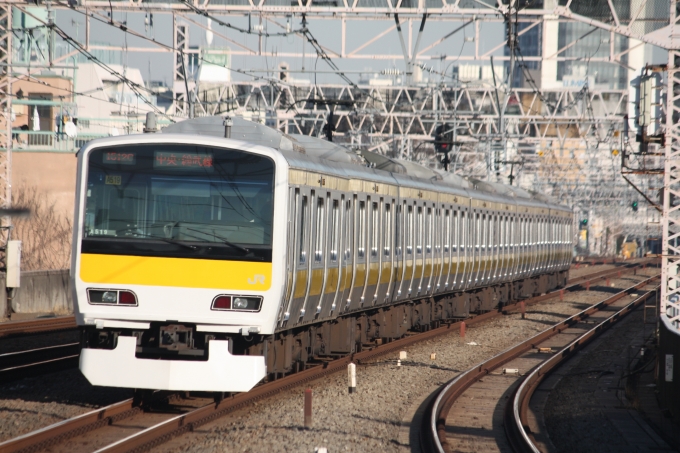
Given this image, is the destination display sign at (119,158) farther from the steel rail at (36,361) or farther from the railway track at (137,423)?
the steel rail at (36,361)

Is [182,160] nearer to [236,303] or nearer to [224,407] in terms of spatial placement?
[236,303]

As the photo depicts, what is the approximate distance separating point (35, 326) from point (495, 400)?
9.29 metres

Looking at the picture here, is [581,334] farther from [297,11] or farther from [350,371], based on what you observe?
[350,371]

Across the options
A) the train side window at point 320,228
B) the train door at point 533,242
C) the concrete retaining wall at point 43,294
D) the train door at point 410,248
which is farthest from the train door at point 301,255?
the train door at point 533,242

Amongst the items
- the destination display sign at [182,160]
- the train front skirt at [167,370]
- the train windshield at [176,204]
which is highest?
the destination display sign at [182,160]

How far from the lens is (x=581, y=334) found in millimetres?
23406

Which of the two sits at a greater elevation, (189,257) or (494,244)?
(189,257)

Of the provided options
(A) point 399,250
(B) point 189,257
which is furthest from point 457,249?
(B) point 189,257

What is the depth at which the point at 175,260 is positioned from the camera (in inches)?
408

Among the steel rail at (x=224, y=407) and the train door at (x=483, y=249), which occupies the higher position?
the train door at (x=483, y=249)

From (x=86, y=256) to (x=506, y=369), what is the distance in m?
8.10

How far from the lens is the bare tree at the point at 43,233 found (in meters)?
31.9

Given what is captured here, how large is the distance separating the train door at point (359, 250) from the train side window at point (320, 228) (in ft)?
5.09

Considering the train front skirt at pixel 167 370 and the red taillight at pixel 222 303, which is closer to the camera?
the train front skirt at pixel 167 370
